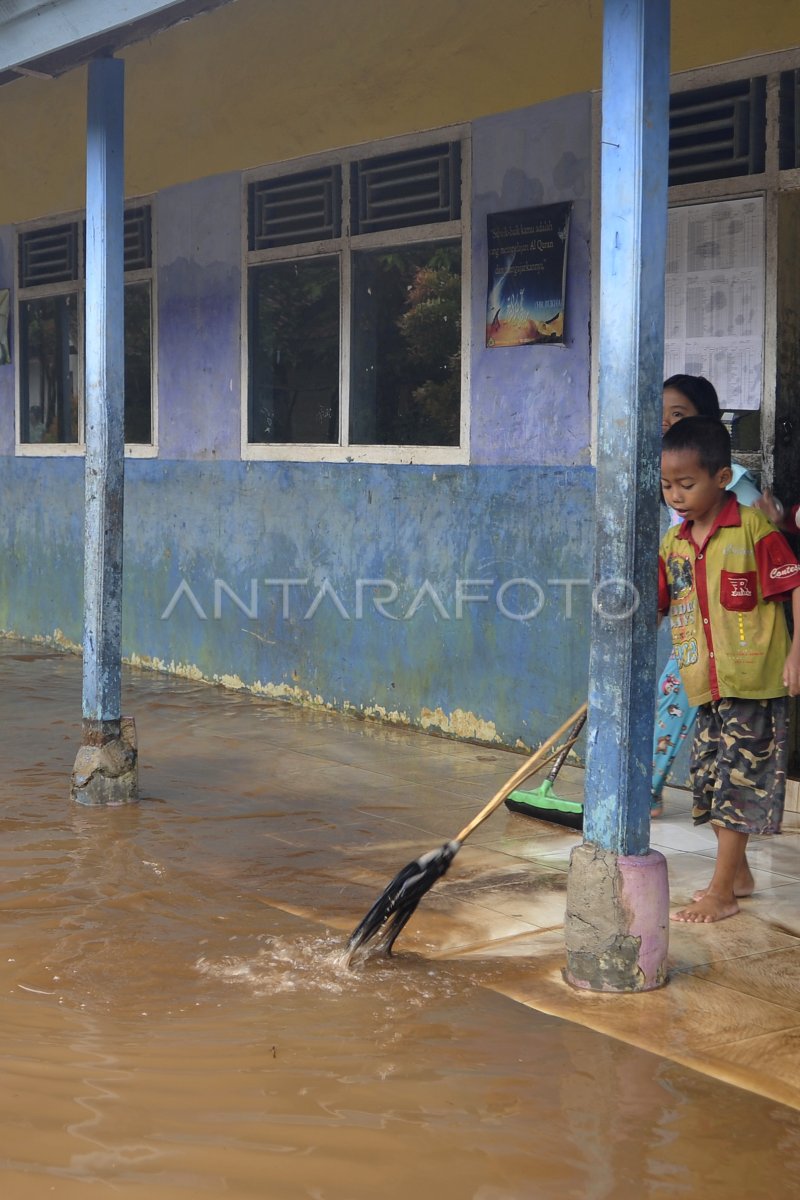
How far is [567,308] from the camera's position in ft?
22.0

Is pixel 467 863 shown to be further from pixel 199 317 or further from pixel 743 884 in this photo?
pixel 199 317

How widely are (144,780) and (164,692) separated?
247cm

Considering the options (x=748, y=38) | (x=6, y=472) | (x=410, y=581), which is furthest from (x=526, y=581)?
(x=6, y=472)

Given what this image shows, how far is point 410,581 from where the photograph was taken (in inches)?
303

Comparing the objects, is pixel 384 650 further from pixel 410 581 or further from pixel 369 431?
pixel 369 431

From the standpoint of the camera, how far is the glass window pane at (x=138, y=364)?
9.81 meters

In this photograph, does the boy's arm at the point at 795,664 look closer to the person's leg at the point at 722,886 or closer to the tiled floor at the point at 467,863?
the person's leg at the point at 722,886

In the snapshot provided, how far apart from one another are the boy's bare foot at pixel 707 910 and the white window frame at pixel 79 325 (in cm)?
610

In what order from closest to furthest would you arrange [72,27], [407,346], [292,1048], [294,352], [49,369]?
[292,1048]
[72,27]
[407,346]
[294,352]
[49,369]

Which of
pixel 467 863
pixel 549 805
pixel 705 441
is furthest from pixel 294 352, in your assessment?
pixel 705 441

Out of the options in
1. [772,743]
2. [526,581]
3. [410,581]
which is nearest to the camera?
[772,743]

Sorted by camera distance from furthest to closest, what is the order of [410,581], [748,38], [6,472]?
[6,472] < [410,581] < [748,38]

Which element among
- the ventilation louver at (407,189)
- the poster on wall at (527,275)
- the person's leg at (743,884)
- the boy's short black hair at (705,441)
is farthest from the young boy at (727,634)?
the ventilation louver at (407,189)

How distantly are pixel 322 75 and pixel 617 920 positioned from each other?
5.72 metres
